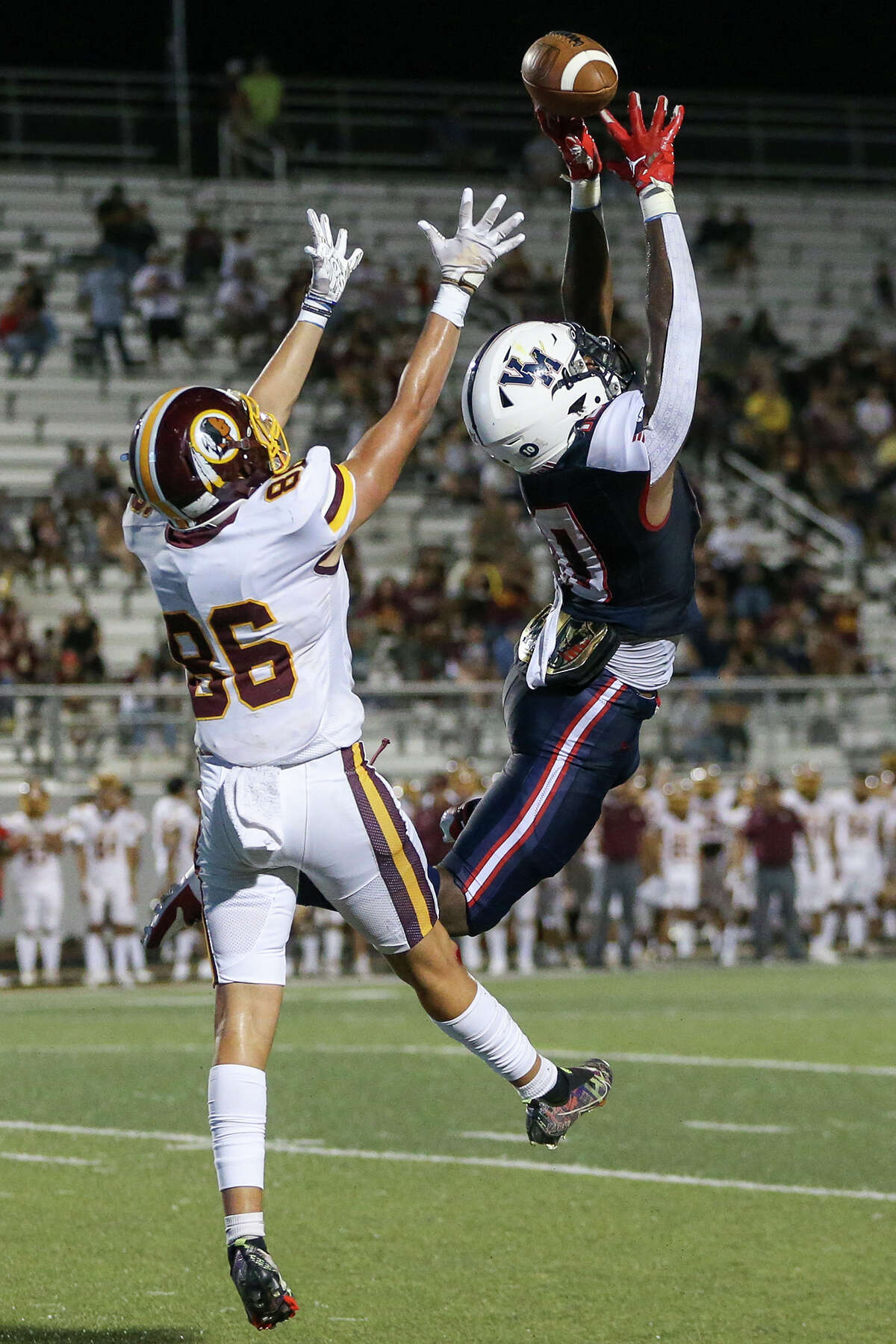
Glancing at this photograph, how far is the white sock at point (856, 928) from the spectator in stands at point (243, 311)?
836 centimetres

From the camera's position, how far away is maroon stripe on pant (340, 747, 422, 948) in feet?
14.4

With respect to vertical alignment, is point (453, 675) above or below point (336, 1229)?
above

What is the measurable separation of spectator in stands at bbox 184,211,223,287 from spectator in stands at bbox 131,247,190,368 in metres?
0.52

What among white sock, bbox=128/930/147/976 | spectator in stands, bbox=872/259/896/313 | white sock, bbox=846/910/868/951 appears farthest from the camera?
spectator in stands, bbox=872/259/896/313

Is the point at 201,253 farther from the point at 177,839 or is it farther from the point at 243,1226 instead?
the point at 243,1226

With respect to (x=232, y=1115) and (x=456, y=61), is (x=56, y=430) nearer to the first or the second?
(x=456, y=61)

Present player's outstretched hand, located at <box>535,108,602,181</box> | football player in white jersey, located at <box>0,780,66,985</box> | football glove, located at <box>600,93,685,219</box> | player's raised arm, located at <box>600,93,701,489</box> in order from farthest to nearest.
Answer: football player in white jersey, located at <box>0,780,66,985</box> → player's outstretched hand, located at <box>535,108,602,181</box> → football glove, located at <box>600,93,685,219</box> → player's raised arm, located at <box>600,93,701,489</box>

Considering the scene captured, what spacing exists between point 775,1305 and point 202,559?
8.38ft

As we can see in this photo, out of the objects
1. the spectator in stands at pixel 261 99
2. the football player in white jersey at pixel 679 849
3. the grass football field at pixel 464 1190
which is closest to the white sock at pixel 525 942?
the football player in white jersey at pixel 679 849

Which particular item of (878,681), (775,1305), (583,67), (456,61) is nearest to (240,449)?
(583,67)

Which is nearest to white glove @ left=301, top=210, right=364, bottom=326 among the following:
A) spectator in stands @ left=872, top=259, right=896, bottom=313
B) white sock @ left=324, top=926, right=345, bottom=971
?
white sock @ left=324, top=926, right=345, bottom=971

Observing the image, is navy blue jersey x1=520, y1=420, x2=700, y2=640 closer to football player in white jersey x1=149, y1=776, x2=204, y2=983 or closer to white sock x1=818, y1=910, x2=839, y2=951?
football player in white jersey x1=149, y1=776, x2=204, y2=983

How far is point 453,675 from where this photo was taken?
58.3ft

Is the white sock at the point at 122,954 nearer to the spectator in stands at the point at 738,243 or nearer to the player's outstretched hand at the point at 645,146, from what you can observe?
the player's outstretched hand at the point at 645,146
